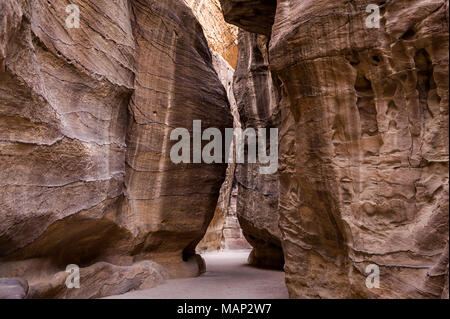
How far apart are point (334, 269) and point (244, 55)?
24.9ft

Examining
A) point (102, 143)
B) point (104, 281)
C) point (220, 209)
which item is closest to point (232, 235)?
point (220, 209)

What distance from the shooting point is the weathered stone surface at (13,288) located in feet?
13.3

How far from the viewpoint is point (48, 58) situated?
5.29m

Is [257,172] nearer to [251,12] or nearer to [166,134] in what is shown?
[166,134]

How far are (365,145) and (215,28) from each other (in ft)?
63.5

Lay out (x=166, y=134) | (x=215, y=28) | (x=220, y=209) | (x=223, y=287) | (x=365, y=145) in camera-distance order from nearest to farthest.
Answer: (x=365, y=145), (x=223, y=287), (x=166, y=134), (x=220, y=209), (x=215, y=28)

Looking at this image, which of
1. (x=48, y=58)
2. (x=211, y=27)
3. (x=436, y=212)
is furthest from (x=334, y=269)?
(x=211, y=27)

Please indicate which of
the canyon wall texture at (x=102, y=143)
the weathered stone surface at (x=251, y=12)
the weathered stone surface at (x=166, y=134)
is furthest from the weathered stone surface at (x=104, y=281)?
the weathered stone surface at (x=251, y=12)

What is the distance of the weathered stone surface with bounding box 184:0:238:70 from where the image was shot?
67.7ft

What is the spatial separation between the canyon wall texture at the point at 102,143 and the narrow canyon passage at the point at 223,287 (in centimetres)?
39

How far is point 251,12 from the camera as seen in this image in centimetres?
737

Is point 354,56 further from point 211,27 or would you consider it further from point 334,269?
point 211,27

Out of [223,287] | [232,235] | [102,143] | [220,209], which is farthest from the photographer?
[232,235]

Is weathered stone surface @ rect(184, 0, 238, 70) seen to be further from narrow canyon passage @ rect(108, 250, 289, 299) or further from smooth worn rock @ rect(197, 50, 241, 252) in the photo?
narrow canyon passage @ rect(108, 250, 289, 299)
